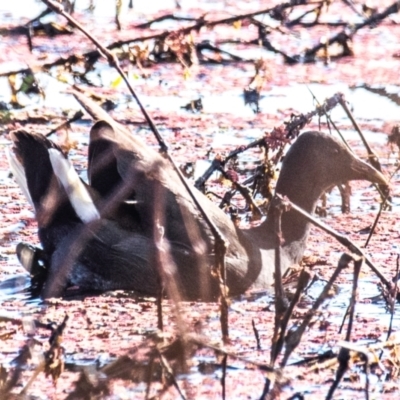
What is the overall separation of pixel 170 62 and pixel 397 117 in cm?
254

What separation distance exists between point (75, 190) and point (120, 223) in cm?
28

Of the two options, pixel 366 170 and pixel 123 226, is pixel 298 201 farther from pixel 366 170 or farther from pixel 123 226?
pixel 123 226

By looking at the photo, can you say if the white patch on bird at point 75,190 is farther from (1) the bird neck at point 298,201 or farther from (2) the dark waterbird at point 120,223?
(1) the bird neck at point 298,201

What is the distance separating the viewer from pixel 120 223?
5945 mm

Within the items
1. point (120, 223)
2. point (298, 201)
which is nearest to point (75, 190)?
point (120, 223)

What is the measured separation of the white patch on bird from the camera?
5824mm

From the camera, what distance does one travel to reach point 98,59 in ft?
33.4

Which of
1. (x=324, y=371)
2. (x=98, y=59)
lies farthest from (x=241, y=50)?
(x=324, y=371)

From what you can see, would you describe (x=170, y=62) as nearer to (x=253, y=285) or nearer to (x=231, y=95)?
(x=231, y=95)

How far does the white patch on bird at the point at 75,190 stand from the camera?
582cm

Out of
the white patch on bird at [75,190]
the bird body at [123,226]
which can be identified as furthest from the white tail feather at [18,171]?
the white patch on bird at [75,190]

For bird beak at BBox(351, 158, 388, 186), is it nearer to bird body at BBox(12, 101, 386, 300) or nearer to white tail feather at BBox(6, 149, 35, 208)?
bird body at BBox(12, 101, 386, 300)

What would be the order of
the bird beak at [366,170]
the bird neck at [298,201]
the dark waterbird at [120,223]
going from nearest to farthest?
1. the dark waterbird at [120,223]
2. the bird neck at [298,201]
3. the bird beak at [366,170]

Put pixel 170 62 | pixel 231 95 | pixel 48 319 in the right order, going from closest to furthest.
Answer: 1. pixel 48 319
2. pixel 231 95
3. pixel 170 62
